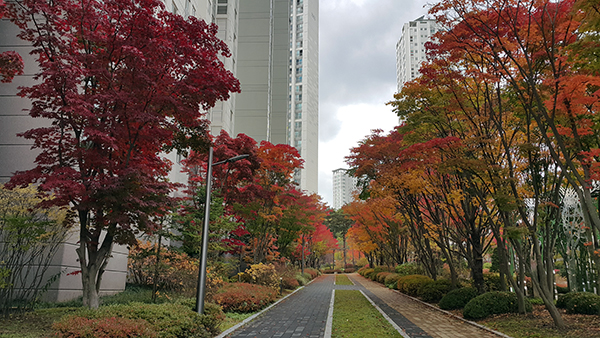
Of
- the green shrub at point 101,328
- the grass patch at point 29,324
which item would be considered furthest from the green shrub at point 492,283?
the grass patch at point 29,324

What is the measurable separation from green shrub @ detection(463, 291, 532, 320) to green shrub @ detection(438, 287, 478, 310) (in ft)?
6.85

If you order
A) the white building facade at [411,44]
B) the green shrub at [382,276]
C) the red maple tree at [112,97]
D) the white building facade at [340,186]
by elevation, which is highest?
the white building facade at [411,44]

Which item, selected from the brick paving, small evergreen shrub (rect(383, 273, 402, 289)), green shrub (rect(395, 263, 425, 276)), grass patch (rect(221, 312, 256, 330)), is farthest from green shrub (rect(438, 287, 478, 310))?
green shrub (rect(395, 263, 425, 276))

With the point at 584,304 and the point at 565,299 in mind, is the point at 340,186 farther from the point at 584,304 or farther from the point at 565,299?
the point at 584,304

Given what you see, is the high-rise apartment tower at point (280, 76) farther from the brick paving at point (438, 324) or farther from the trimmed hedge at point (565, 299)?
the trimmed hedge at point (565, 299)

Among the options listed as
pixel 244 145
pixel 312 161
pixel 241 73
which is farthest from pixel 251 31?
pixel 244 145

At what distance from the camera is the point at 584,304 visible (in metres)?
11.3

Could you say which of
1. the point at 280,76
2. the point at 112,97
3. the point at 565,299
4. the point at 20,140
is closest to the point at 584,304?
the point at 565,299

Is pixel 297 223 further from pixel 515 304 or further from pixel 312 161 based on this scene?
pixel 312 161

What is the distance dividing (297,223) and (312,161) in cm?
5880

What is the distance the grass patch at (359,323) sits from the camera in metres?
9.61

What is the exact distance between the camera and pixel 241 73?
5584 cm

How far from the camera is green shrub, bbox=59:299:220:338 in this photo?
25.2 feet

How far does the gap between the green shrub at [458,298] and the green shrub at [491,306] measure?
209cm
